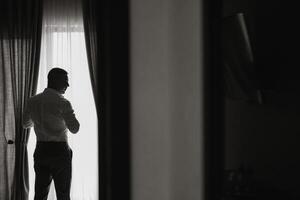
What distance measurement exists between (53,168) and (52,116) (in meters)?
0.44

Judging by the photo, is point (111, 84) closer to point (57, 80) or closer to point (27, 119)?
point (57, 80)

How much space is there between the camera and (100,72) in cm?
342

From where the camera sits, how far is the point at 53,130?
3.16 m

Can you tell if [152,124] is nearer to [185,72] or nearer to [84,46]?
[185,72]

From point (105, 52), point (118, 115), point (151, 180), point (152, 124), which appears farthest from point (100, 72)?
point (151, 180)

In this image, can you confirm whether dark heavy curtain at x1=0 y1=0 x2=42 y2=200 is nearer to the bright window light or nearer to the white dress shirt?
the bright window light

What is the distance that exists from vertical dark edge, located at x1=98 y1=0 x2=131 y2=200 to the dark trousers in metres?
0.32
